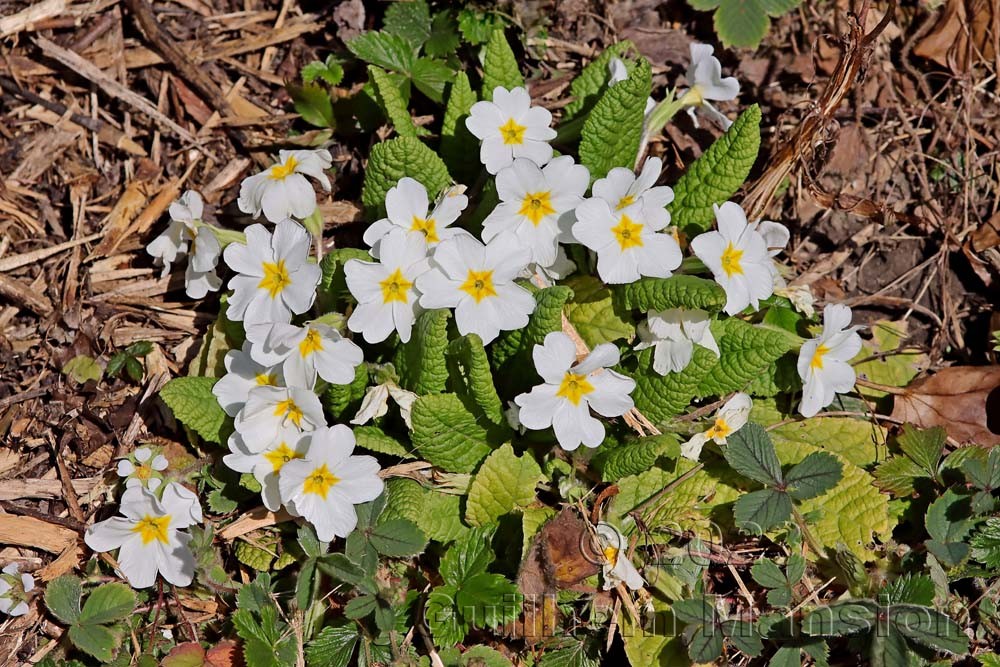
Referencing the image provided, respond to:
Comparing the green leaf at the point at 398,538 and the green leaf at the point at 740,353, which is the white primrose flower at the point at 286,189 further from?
the green leaf at the point at 740,353

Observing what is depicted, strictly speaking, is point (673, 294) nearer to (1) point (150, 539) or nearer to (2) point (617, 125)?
(2) point (617, 125)

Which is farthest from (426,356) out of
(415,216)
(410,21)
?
(410,21)

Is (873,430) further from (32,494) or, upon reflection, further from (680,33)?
(32,494)

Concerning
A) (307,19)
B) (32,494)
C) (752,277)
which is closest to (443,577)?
(752,277)

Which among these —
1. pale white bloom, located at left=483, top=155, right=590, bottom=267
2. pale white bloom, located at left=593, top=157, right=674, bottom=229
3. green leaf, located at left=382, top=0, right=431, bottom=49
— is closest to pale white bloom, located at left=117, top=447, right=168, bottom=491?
pale white bloom, located at left=483, top=155, right=590, bottom=267

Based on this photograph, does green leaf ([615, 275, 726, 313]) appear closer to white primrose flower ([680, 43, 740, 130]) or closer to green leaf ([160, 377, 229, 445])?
white primrose flower ([680, 43, 740, 130])
